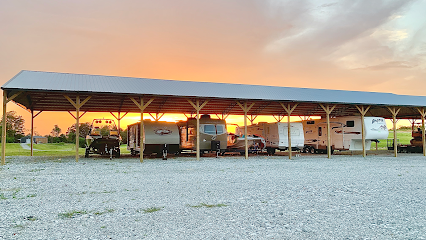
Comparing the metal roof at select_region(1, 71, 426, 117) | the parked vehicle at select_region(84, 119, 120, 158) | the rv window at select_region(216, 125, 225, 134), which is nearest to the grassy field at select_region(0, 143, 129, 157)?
the parked vehicle at select_region(84, 119, 120, 158)

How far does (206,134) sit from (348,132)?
9.89 meters

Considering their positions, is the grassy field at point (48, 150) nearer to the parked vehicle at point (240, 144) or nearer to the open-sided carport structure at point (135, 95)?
the open-sided carport structure at point (135, 95)

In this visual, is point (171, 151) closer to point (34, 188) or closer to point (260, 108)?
point (260, 108)

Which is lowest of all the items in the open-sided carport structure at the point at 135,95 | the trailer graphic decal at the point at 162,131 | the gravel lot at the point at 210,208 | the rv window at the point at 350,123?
the gravel lot at the point at 210,208

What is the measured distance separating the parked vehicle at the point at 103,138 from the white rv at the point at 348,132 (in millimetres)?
14505

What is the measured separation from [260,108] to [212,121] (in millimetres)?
5287

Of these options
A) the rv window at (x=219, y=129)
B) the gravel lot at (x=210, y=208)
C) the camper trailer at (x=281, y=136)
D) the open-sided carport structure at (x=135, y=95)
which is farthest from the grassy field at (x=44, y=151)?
the gravel lot at (x=210, y=208)

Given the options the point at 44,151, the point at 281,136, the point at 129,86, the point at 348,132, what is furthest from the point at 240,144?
the point at 44,151

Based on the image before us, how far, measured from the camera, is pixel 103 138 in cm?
1798

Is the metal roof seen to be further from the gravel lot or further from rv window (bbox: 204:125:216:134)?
the gravel lot

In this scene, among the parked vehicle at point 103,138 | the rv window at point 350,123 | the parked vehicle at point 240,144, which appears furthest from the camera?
the rv window at point 350,123

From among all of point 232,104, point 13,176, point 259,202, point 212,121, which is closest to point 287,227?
point 259,202

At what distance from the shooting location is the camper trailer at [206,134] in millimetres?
18672

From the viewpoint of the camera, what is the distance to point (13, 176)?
10391 mm
